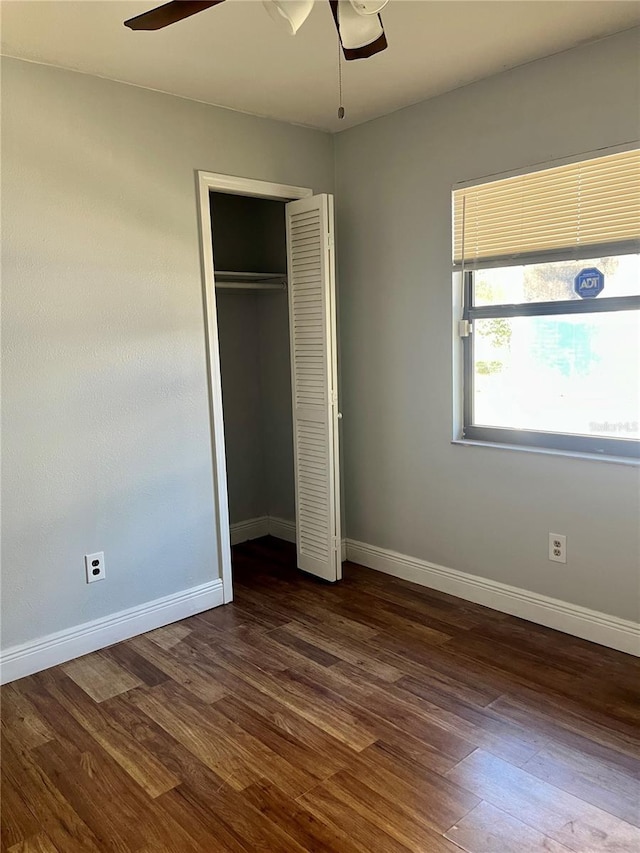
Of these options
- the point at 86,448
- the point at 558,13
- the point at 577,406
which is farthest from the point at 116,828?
the point at 558,13

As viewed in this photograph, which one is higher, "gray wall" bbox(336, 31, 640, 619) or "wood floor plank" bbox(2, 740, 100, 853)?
"gray wall" bbox(336, 31, 640, 619)

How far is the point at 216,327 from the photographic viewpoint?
10.6 feet

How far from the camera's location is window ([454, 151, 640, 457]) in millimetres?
2639

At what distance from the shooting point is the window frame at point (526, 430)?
270 centimetres

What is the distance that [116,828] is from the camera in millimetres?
1884

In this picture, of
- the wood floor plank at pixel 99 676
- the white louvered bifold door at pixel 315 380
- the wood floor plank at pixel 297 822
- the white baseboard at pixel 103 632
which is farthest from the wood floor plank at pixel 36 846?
the white louvered bifold door at pixel 315 380

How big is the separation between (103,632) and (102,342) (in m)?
1.34

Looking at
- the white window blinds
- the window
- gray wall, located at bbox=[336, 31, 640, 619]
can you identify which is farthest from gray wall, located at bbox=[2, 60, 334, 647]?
the window

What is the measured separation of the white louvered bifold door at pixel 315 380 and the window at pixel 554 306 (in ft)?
2.27

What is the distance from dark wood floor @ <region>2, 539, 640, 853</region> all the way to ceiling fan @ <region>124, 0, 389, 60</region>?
86.5 inches

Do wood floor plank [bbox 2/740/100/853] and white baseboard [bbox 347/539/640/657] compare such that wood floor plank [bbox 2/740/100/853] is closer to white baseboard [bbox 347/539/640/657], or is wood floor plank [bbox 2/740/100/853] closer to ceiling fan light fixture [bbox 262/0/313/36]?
white baseboard [bbox 347/539/640/657]

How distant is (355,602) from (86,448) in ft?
5.16

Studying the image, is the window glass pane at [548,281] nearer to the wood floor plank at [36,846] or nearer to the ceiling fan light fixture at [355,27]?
the ceiling fan light fixture at [355,27]

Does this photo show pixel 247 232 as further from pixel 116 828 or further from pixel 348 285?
pixel 116 828
